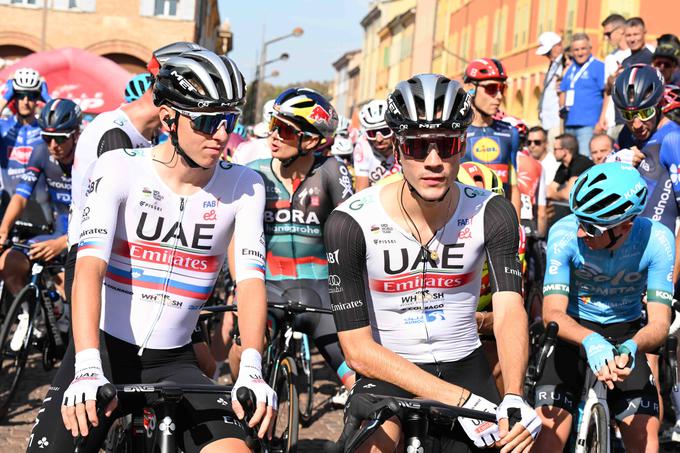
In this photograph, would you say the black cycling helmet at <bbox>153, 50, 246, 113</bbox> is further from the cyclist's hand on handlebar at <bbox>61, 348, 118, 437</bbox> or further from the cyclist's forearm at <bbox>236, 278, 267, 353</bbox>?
the cyclist's hand on handlebar at <bbox>61, 348, 118, 437</bbox>

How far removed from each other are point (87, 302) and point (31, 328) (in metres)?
5.01

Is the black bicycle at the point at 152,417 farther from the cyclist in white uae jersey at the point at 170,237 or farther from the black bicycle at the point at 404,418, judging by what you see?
the black bicycle at the point at 404,418

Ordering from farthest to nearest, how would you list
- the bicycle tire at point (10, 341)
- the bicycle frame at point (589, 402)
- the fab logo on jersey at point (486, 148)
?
the fab logo on jersey at point (486, 148) → the bicycle tire at point (10, 341) → the bicycle frame at point (589, 402)

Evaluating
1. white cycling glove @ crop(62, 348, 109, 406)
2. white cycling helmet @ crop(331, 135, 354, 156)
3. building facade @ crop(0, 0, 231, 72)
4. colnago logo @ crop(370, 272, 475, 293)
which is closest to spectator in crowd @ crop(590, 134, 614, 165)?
white cycling helmet @ crop(331, 135, 354, 156)

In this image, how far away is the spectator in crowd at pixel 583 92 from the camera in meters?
14.6

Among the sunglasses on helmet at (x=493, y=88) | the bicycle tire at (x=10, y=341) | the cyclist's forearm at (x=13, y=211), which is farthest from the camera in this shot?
the sunglasses on helmet at (x=493, y=88)

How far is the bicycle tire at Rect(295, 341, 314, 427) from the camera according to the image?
29.1 feet

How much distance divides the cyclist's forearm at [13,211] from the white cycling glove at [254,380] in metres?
5.90

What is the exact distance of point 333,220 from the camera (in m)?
4.50

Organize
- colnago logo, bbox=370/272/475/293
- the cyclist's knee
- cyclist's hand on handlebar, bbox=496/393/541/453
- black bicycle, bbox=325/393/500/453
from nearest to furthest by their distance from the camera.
→ black bicycle, bbox=325/393/500/453, cyclist's hand on handlebar, bbox=496/393/541/453, the cyclist's knee, colnago logo, bbox=370/272/475/293

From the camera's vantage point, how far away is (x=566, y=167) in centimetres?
1402

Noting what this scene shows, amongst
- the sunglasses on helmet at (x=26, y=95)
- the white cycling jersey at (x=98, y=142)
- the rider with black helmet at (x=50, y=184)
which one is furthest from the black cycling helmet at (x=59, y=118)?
the white cycling jersey at (x=98, y=142)

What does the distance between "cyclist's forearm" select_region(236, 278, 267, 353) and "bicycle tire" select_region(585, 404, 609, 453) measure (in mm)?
2127

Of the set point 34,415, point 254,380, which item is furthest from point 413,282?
point 34,415
